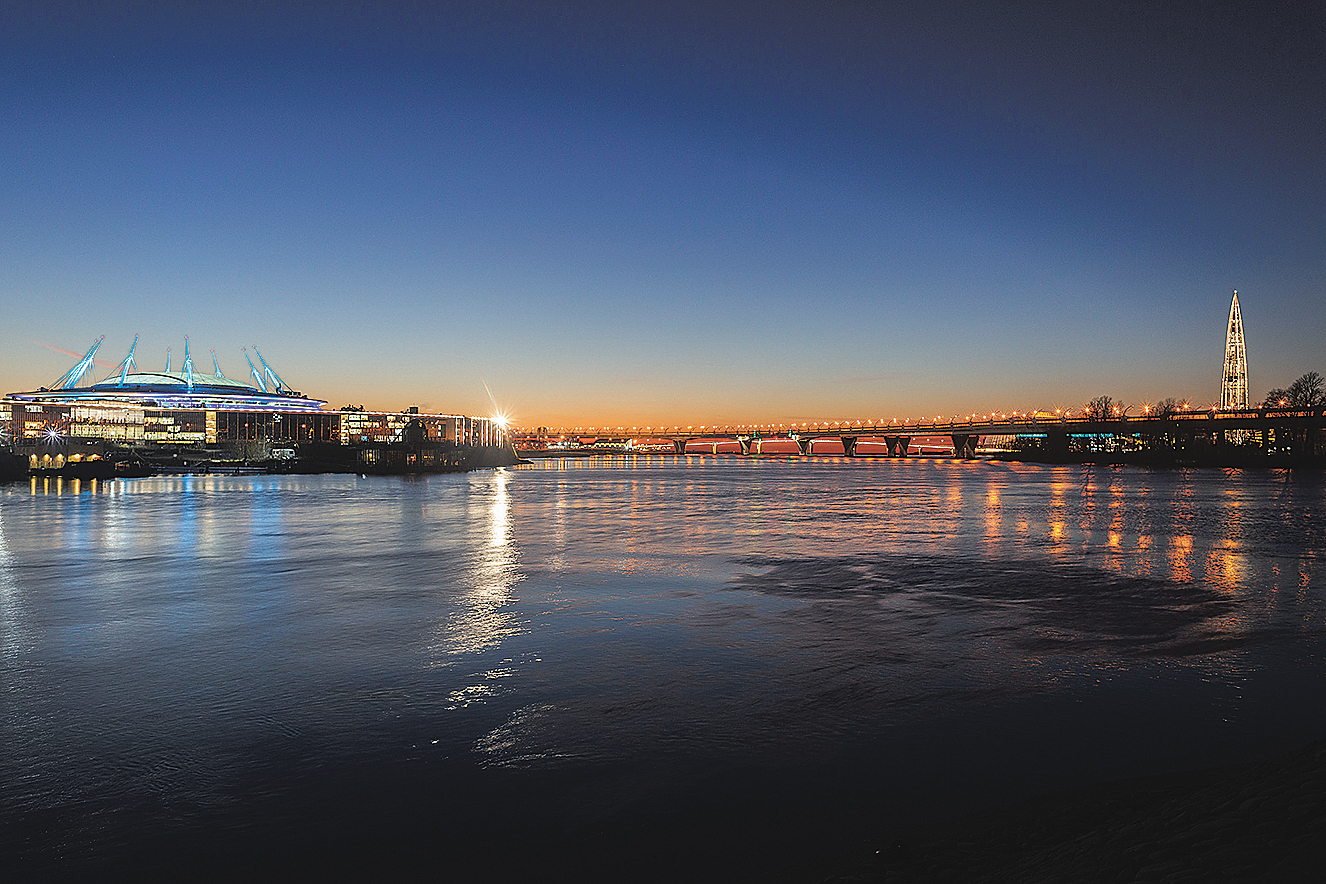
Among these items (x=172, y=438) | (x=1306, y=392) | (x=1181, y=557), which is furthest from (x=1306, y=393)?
(x=172, y=438)

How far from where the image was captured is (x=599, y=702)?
8734 mm

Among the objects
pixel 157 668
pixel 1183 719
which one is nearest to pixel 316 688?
pixel 157 668

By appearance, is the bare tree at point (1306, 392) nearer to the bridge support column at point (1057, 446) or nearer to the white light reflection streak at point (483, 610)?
the bridge support column at point (1057, 446)

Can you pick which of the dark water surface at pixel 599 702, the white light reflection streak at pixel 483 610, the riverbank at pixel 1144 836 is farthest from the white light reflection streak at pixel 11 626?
the riverbank at pixel 1144 836

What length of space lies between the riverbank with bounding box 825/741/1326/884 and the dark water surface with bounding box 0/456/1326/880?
1.20 ft

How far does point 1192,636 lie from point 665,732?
8.39 m

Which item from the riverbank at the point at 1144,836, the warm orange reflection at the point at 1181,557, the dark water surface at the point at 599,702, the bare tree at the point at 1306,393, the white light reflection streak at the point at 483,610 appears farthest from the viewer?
the bare tree at the point at 1306,393

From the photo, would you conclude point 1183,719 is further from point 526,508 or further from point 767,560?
point 526,508

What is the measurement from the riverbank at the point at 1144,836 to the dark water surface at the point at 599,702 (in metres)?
0.37

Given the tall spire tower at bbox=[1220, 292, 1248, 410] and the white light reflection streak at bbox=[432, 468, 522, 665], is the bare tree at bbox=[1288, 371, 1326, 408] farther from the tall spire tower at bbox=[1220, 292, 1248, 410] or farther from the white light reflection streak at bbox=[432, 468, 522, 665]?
the white light reflection streak at bbox=[432, 468, 522, 665]

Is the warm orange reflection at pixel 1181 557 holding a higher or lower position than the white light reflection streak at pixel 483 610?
lower

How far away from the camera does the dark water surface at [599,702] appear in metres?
5.78

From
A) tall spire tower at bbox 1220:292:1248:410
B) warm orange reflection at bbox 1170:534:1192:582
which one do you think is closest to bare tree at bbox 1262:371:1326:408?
tall spire tower at bbox 1220:292:1248:410

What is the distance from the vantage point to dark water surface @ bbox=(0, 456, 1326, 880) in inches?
228
